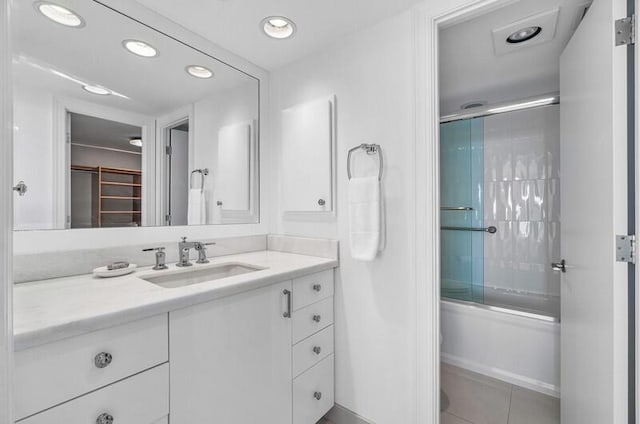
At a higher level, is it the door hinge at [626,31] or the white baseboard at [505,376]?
the door hinge at [626,31]

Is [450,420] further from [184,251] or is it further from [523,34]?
[523,34]

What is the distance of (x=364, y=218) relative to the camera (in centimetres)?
141

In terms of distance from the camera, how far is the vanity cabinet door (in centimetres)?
96

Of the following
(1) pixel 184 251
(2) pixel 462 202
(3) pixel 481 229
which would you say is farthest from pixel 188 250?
(3) pixel 481 229

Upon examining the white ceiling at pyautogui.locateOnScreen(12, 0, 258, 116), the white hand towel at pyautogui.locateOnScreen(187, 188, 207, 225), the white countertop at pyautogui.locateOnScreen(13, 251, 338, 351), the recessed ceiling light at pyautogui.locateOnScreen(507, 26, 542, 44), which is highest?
the recessed ceiling light at pyautogui.locateOnScreen(507, 26, 542, 44)

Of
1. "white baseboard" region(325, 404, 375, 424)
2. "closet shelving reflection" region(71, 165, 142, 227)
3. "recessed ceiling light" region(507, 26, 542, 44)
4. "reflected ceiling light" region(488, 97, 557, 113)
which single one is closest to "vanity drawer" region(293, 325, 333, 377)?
"white baseboard" region(325, 404, 375, 424)

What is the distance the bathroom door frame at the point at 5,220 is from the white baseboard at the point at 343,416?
4.84 ft

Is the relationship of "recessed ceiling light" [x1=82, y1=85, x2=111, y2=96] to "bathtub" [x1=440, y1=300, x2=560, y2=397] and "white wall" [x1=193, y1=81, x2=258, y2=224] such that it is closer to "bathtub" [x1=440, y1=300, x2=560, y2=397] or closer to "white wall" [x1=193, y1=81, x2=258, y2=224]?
"white wall" [x1=193, y1=81, x2=258, y2=224]

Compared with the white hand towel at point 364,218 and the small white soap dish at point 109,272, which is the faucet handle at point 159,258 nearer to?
the small white soap dish at point 109,272

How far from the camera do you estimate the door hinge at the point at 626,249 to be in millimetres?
897

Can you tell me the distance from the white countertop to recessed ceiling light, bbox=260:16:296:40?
4.11 feet

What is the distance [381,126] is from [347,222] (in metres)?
0.53

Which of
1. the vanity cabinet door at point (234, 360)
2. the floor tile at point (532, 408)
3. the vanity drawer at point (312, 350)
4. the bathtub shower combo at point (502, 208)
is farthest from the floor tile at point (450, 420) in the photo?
the bathtub shower combo at point (502, 208)

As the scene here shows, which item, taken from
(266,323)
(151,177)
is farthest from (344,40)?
(266,323)
